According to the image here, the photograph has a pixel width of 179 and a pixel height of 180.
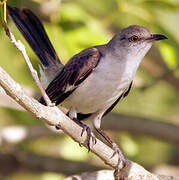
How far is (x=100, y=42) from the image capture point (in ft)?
15.9

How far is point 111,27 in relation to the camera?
6.07m

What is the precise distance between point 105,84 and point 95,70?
0.56 ft

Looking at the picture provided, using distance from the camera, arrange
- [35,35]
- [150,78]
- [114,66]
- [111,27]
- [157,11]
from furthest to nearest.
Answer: [150,78], [111,27], [157,11], [35,35], [114,66]

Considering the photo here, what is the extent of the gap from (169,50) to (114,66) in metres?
0.94

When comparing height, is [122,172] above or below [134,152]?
above

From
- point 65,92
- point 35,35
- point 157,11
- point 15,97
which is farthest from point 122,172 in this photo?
point 157,11

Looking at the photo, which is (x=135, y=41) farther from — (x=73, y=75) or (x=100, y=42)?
(x=73, y=75)

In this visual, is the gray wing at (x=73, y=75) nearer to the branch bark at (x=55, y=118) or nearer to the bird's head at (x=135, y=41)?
the bird's head at (x=135, y=41)

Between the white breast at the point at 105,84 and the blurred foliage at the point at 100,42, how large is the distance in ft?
2.39

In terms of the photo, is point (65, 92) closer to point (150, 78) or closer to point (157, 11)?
point (157, 11)

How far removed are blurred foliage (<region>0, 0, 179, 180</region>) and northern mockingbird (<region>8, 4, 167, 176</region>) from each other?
34cm

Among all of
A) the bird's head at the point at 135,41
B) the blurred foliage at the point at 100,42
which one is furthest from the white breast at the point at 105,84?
the blurred foliage at the point at 100,42

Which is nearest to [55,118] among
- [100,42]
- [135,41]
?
[135,41]

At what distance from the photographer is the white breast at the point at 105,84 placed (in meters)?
4.09
